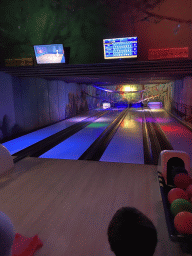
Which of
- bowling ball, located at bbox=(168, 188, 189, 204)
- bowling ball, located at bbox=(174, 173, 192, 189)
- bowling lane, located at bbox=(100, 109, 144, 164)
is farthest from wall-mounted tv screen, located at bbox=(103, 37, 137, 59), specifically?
bowling ball, located at bbox=(168, 188, 189, 204)

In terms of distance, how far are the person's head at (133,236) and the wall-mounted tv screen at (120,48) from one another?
590 centimetres

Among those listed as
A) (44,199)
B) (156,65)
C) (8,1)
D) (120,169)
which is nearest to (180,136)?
(156,65)

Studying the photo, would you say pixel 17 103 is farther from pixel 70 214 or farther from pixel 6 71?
pixel 70 214

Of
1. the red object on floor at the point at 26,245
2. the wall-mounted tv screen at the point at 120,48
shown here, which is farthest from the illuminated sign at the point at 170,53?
the red object on floor at the point at 26,245

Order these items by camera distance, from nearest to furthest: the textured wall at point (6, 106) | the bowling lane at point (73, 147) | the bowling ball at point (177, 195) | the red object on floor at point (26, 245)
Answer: the red object on floor at point (26, 245), the bowling ball at point (177, 195), the bowling lane at point (73, 147), the textured wall at point (6, 106)

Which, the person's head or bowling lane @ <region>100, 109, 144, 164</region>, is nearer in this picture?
the person's head

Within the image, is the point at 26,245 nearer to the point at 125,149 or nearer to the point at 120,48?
the point at 125,149

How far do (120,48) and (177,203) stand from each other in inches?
220

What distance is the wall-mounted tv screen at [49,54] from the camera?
250 inches

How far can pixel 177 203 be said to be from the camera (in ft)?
6.72

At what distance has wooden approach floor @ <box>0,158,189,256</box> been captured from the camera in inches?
72.2

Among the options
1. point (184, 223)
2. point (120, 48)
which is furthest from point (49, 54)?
point (184, 223)

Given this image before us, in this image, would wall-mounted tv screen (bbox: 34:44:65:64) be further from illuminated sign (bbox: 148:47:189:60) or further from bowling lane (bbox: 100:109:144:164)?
bowling lane (bbox: 100:109:144:164)

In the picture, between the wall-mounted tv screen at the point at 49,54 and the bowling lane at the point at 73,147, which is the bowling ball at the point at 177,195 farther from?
the wall-mounted tv screen at the point at 49,54
